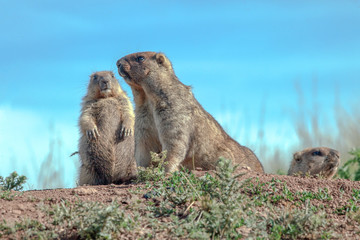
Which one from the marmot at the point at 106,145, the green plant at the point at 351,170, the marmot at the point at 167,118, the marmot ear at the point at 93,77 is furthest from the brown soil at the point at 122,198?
the green plant at the point at 351,170

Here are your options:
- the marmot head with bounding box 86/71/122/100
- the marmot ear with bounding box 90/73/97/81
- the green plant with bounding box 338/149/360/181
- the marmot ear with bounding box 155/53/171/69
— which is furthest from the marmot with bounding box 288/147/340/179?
the marmot ear with bounding box 90/73/97/81

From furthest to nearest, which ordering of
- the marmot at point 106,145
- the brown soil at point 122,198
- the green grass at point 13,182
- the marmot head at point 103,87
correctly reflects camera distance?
the marmot head at point 103,87 → the marmot at point 106,145 → the green grass at point 13,182 → the brown soil at point 122,198

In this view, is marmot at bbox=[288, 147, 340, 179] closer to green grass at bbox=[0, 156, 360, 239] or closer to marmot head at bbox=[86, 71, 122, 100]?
marmot head at bbox=[86, 71, 122, 100]

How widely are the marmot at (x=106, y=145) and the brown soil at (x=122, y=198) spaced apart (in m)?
2.67

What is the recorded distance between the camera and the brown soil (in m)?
5.10

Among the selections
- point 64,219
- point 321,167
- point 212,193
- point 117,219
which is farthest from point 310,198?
point 321,167

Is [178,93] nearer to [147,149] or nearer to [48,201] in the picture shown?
[147,149]

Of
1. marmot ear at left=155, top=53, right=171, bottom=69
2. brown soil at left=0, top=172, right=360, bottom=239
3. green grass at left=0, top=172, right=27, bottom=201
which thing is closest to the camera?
brown soil at left=0, top=172, right=360, bottom=239

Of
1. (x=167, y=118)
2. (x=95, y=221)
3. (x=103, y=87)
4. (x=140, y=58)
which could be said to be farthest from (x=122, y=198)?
(x=103, y=87)

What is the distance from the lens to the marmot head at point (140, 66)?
8.02 m

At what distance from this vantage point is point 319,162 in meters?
10.0

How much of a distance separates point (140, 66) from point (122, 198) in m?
3.13

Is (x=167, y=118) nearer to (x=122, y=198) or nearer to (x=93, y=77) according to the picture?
(x=122, y=198)

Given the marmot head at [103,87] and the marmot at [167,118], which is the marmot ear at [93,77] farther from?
the marmot at [167,118]
